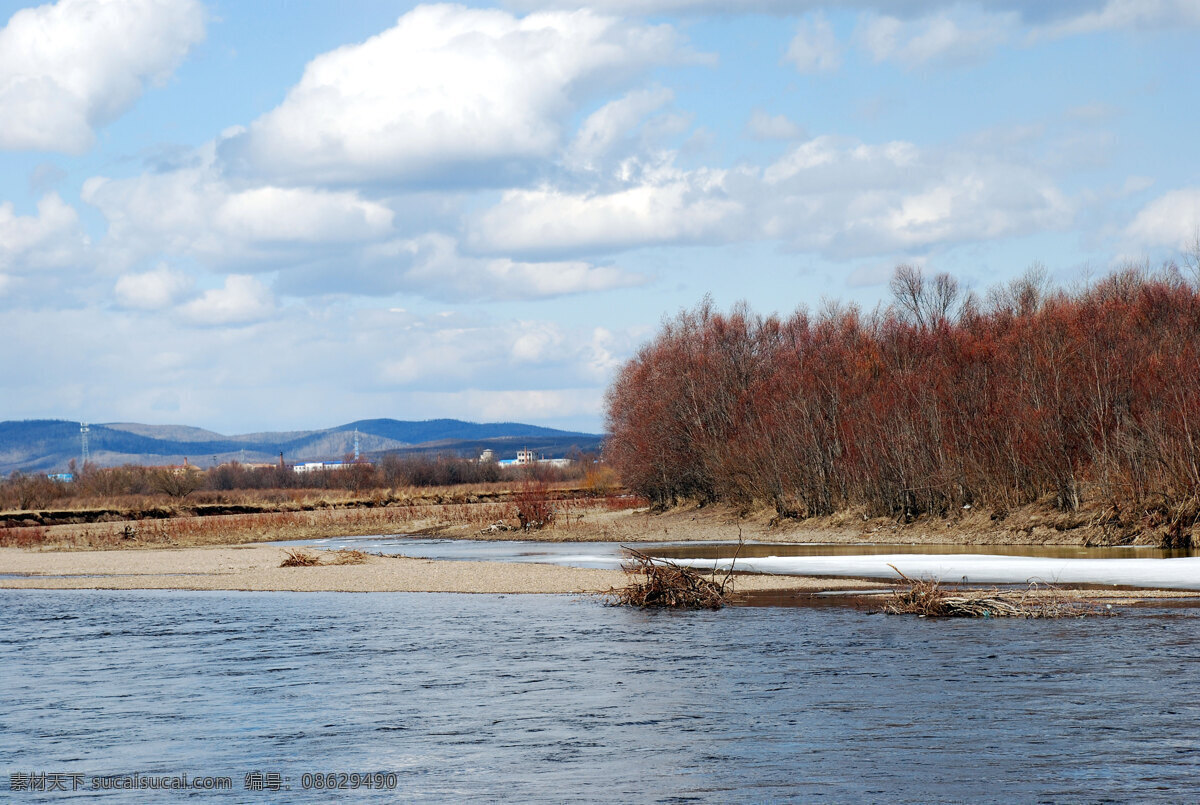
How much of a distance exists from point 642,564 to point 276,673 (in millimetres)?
10048

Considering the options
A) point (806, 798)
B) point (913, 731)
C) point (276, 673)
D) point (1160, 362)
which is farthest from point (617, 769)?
point (1160, 362)

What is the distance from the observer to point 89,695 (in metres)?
18.8

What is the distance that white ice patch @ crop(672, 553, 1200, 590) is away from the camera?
1157 inches

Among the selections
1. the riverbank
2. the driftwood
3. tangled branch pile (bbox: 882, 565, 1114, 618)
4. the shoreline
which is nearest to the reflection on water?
the riverbank

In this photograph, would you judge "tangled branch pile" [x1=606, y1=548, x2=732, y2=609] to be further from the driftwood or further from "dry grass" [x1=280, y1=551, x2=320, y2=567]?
"dry grass" [x1=280, y1=551, x2=320, y2=567]

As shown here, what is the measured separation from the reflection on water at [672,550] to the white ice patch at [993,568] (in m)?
2.10

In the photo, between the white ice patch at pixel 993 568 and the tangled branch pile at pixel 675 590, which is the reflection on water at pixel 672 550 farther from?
the tangled branch pile at pixel 675 590

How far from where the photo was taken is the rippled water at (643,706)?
42.0 ft

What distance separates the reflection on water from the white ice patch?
6.90ft

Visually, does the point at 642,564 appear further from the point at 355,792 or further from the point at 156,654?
the point at 355,792

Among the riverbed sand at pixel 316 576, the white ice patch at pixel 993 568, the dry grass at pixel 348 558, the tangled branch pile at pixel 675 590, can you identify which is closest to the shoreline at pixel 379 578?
the riverbed sand at pixel 316 576

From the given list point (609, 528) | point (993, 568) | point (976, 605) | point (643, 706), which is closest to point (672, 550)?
point (609, 528)

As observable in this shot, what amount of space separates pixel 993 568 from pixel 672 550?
646 inches

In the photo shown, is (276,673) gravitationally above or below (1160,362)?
below
